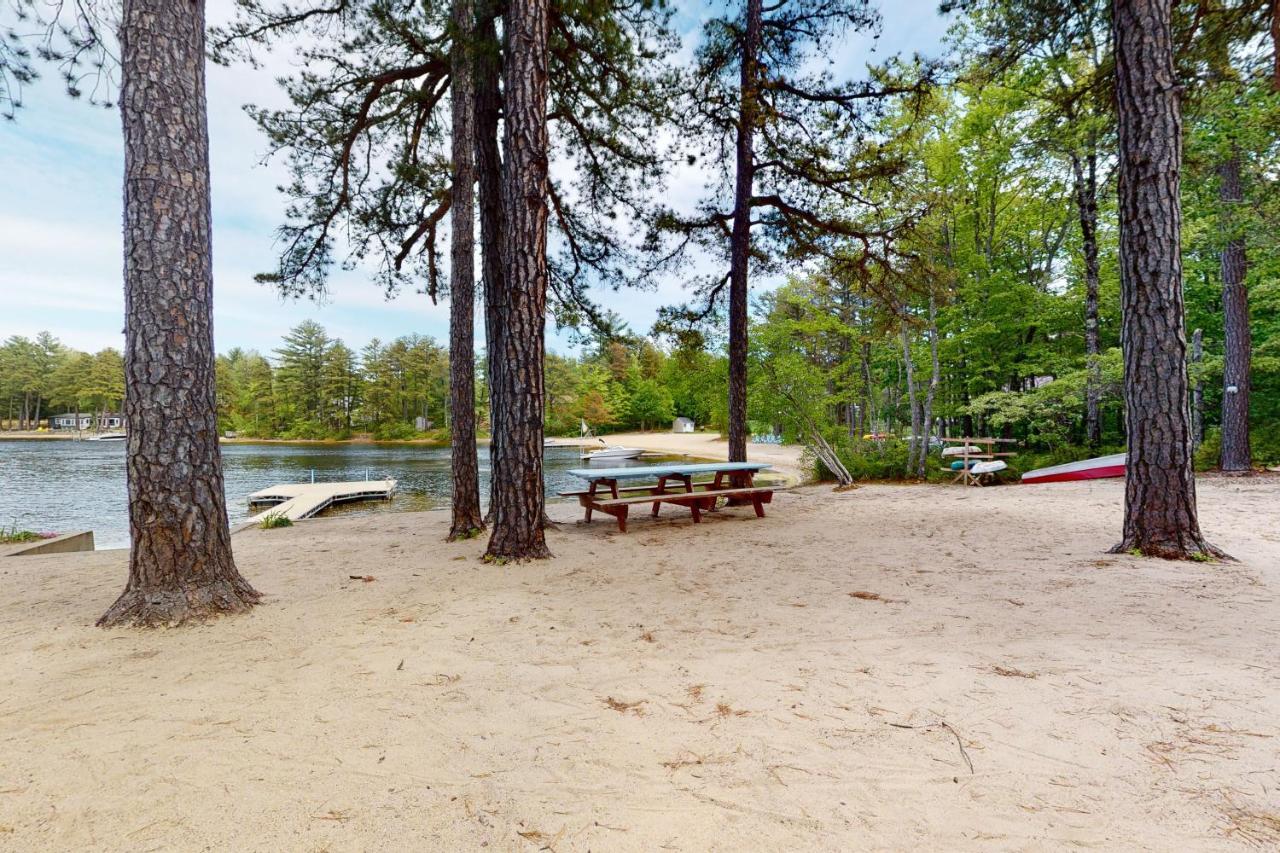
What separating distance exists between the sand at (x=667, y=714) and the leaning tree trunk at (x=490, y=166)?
8.41 ft

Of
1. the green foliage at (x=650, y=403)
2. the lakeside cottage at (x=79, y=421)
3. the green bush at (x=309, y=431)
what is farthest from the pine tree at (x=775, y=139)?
the lakeside cottage at (x=79, y=421)

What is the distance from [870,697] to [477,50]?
20.6 ft

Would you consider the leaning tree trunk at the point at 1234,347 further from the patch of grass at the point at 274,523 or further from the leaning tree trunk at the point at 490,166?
the patch of grass at the point at 274,523

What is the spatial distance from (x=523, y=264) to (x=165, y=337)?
8.21 ft

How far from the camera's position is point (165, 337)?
3113 mm

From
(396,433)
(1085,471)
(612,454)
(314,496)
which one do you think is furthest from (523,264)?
(396,433)

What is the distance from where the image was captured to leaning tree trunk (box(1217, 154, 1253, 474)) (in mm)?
9000

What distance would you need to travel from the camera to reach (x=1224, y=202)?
8492 mm

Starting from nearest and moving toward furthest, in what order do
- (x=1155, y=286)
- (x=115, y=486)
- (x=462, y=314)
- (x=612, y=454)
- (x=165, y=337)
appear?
1. (x=165, y=337)
2. (x=1155, y=286)
3. (x=462, y=314)
4. (x=115, y=486)
5. (x=612, y=454)

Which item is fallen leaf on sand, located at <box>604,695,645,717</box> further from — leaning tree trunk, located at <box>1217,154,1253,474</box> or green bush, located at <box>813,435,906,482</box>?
leaning tree trunk, located at <box>1217,154,1253,474</box>

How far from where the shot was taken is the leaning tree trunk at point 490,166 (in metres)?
5.28

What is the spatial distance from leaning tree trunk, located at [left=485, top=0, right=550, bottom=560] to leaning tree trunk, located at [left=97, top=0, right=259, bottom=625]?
6.75 feet

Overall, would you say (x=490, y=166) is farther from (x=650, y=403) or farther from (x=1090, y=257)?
(x=650, y=403)

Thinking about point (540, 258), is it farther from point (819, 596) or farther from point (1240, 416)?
point (1240, 416)
